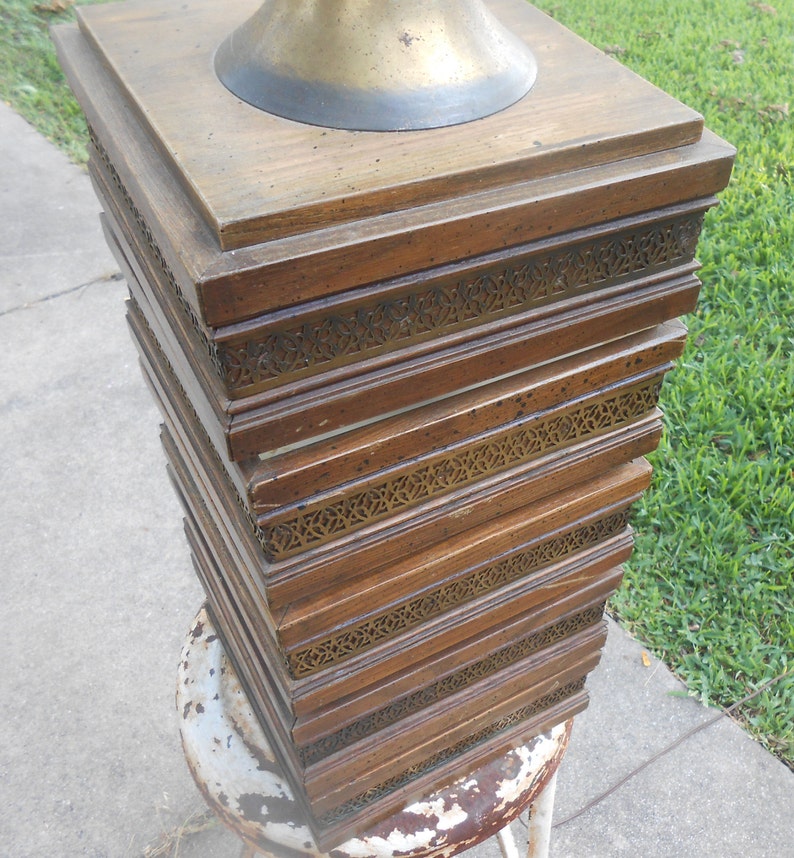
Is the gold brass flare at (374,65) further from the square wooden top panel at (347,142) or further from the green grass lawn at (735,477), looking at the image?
the green grass lawn at (735,477)

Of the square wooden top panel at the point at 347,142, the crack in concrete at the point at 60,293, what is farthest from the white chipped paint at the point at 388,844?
the crack in concrete at the point at 60,293

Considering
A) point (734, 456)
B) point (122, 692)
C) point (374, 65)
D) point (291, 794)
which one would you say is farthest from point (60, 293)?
point (374, 65)

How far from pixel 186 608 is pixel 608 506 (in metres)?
1.60

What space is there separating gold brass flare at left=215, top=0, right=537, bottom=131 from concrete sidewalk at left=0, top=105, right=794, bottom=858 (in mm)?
1630

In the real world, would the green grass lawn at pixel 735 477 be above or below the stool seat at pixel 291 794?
below

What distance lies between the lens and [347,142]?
2.39ft

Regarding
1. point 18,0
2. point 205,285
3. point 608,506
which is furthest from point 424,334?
point 18,0

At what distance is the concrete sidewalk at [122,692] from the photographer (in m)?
1.86

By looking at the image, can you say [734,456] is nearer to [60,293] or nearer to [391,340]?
[391,340]

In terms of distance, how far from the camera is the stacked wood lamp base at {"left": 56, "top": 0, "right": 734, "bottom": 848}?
0.68 m

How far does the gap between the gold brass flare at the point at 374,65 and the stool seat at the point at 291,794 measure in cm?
94

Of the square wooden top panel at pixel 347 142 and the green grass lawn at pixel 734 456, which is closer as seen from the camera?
the square wooden top panel at pixel 347 142

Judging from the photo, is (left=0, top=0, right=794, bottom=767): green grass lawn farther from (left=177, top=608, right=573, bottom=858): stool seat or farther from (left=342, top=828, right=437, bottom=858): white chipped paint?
(left=342, top=828, right=437, bottom=858): white chipped paint

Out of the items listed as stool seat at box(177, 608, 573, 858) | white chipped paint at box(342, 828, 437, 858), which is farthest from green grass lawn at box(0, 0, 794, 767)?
white chipped paint at box(342, 828, 437, 858)
